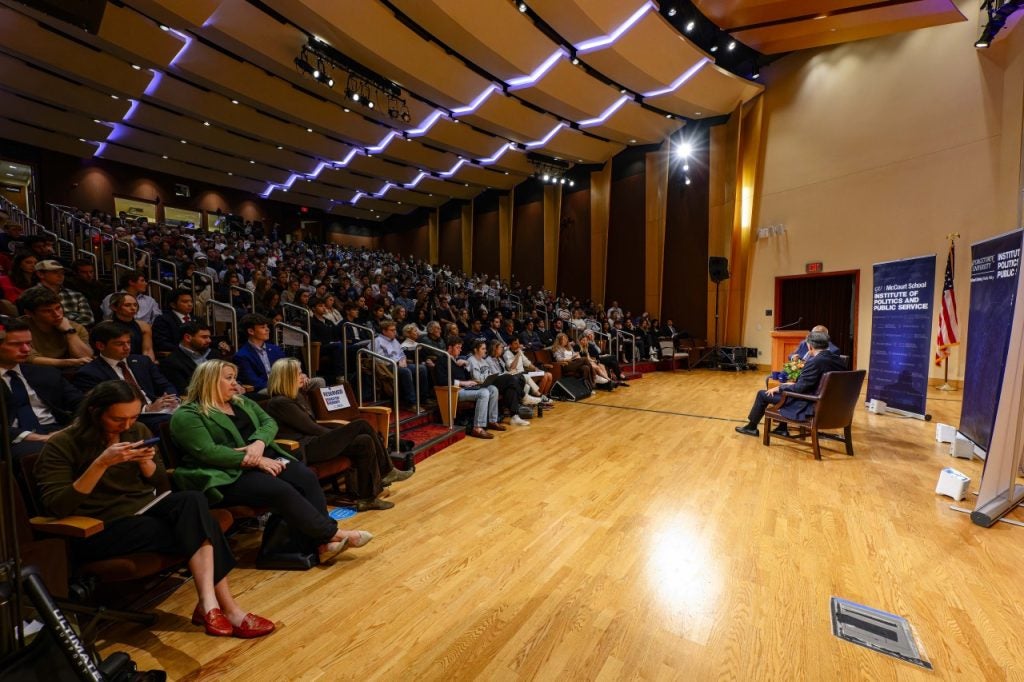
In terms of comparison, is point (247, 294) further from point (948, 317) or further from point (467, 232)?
point (467, 232)

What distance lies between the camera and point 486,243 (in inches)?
603

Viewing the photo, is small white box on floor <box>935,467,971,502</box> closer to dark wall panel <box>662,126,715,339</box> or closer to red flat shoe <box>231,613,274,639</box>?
red flat shoe <box>231,613,274,639</box>

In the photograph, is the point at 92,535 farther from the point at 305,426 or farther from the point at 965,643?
the point at 965,643

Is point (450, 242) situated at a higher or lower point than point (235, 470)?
higher

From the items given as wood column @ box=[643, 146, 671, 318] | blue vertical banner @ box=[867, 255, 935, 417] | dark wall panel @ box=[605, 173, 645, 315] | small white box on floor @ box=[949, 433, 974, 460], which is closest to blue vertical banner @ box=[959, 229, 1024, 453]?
small white box on floor @ box=[949, 433, 974, 460]

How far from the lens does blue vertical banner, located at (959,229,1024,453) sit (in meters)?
2.72

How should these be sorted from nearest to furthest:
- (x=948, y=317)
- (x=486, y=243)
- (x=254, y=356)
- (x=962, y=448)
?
(x=254, y=356), (x=962, y=448), (x=948, y=317), (x=486, y=243)

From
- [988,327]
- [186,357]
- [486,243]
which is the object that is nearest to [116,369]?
[186,357]

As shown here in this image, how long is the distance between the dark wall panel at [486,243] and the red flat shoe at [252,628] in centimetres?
1347

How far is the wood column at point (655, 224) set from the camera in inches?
430

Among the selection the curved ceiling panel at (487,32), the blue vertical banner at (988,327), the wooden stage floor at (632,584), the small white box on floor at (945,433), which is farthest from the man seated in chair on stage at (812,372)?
the curved ceiling panel at (487,32)

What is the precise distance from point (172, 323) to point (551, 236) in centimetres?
1084

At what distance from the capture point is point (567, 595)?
1.89m

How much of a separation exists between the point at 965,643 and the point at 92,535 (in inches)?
121
